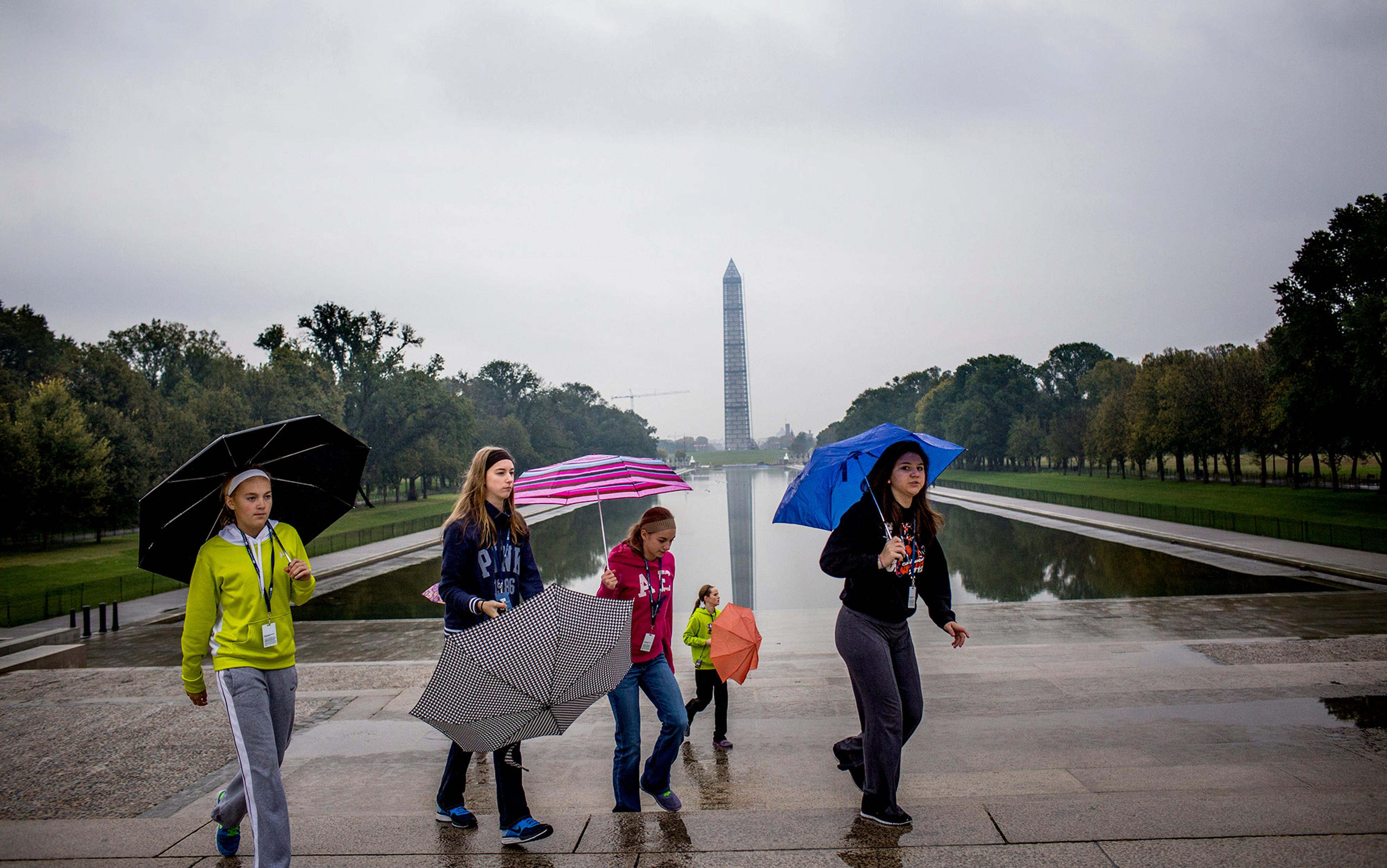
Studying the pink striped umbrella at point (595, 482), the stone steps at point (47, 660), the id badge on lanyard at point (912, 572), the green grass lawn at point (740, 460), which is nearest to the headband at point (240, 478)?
the pink striped umbrella at point (595, 482)

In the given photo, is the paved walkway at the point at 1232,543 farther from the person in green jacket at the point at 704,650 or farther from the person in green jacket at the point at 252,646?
the person in green jacket at the point at 252,646

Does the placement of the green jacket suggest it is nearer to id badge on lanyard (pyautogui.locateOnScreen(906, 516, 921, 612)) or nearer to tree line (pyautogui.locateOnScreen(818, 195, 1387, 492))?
id badge on lanyard (pyautogui.locateOnScreen(906, 516, 921, 612))

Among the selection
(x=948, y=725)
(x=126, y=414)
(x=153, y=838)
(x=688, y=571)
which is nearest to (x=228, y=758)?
(x=153, y=838)

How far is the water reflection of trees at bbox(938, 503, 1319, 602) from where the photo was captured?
17359mm

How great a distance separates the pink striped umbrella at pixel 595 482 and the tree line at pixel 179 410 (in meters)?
34.5

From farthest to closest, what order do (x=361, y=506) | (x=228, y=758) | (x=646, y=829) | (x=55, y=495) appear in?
(x=361, y=506)
(x=55, y=495)
(x=228, y=758)
(x=646, y=829)

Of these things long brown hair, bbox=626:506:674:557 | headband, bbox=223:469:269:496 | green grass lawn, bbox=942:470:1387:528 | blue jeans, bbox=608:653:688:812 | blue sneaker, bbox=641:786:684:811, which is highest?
headband, bbox=223:469:269:496

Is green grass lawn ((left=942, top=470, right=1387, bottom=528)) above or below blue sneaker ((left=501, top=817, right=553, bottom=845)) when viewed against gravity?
below

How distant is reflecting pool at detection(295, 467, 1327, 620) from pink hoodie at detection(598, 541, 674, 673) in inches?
391

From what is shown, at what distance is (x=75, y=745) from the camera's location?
639 centimetres

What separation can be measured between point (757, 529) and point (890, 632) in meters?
31.9

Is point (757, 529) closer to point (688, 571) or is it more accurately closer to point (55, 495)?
point (688, 571)

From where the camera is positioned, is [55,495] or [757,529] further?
[757,529]

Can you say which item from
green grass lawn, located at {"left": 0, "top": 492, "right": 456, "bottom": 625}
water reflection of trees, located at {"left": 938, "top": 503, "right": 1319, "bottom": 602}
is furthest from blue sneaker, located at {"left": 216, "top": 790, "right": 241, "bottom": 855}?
water reflection of trees, located at {"left": 938, "top": 503, "right": 1319, "bottom": 602}
